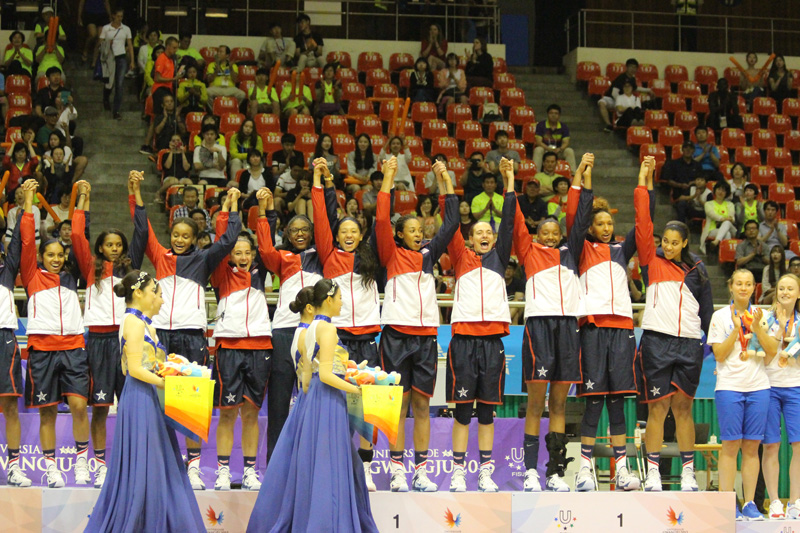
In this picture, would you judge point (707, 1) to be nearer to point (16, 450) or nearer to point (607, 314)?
point (607, 314)

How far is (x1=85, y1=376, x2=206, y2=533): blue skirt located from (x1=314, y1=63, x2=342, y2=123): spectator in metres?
8.06

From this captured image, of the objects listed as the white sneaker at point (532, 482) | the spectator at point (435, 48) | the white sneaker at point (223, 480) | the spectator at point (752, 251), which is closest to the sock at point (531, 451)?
the white sneaker at point (532, 482)

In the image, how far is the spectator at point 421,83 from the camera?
1413 centimetres

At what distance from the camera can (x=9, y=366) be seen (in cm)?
673

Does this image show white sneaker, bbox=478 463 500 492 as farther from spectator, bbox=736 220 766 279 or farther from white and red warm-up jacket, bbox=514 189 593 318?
spectator, bbox=736 220 766 279

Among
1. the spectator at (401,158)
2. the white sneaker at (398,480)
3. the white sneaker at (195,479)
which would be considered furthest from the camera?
the spectator at (401,158)

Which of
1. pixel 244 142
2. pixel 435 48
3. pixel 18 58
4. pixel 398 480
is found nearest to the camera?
pixel 398 480

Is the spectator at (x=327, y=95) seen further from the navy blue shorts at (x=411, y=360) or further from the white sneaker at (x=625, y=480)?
the white sneaker at (x=625, y=480)

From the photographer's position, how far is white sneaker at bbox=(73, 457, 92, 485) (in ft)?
21.9

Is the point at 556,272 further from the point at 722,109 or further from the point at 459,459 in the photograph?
the point at 722,109

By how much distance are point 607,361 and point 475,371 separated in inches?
34.7

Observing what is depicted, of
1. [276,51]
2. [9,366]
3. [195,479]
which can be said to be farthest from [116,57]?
[195,479]

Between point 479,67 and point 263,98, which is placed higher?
point 479,67

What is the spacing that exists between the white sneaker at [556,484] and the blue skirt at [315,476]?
1.32 metres
